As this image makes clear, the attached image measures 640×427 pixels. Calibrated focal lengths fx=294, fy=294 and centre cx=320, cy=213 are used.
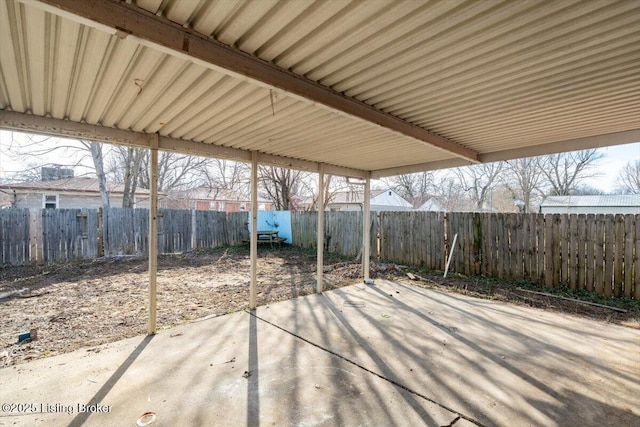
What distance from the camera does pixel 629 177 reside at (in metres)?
25.0

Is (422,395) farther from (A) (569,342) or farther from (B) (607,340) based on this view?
(B) (607,340)

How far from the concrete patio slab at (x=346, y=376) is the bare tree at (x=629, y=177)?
99.9ft

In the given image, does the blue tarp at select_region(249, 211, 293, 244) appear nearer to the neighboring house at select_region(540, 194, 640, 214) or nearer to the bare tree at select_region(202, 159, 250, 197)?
the bare tree at select_region(202, 159, 250, 197)

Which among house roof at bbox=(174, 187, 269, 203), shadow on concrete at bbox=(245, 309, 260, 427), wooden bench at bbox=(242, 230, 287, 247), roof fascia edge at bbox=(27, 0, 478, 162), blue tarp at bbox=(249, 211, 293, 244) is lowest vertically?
shadow on concrete at bbox=(245, 309, 260, 427)

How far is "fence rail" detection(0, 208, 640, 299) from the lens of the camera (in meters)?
4.84

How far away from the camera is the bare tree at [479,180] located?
79.6 ft

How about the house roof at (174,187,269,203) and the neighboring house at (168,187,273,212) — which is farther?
the house roof at (174,187,269,203)

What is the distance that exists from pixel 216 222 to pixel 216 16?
10.5 m

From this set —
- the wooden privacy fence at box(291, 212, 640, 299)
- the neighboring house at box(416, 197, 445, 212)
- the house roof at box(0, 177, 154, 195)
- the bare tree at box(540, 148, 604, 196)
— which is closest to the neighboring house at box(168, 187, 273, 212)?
the house roof at box(0, 177, 154, 195)

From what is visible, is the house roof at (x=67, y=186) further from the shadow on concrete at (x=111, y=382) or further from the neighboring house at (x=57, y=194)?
the shadow on concrete at (x=111, y=382)

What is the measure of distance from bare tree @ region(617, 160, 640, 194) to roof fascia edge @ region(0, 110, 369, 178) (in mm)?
32562

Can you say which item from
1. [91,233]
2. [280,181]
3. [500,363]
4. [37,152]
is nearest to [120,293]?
[91,233]

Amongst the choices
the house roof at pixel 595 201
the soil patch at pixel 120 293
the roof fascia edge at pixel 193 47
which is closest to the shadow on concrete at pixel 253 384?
the soil patch at pixel 120 293

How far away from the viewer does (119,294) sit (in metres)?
5.16
